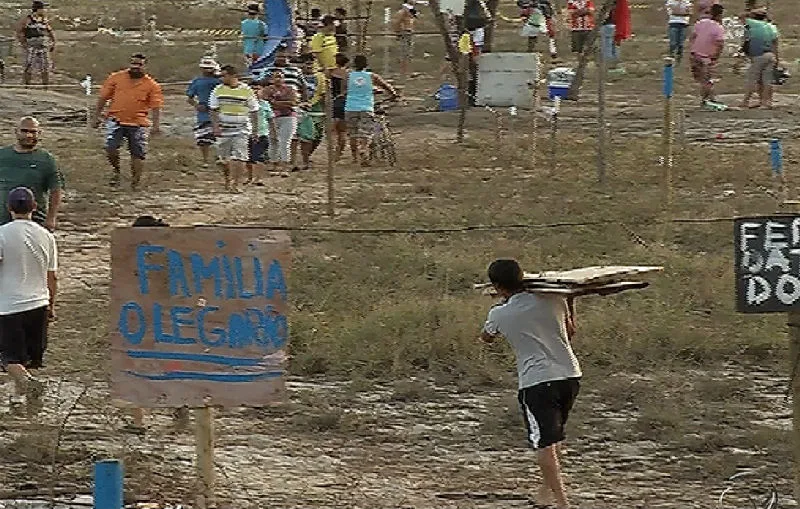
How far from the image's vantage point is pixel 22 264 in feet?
33.1

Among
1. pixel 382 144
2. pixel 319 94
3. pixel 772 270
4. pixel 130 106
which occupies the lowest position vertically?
pixel 382 144

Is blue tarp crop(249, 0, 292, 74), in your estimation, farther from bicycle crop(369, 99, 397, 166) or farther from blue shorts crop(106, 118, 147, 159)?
blue shorts crop(106, 118, 147, 159)

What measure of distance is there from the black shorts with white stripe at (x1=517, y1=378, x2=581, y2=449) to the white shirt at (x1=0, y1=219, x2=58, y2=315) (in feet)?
11.1

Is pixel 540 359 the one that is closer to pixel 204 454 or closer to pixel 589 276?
pixel 589 276

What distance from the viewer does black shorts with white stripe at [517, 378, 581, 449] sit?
26.9ft

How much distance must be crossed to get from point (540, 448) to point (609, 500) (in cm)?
62

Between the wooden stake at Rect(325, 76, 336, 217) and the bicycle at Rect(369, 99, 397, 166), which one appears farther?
the bicycle at Rect(369, 99, 397, 166)

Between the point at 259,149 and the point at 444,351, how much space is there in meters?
8.14

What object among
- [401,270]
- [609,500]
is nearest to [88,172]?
[401,270]

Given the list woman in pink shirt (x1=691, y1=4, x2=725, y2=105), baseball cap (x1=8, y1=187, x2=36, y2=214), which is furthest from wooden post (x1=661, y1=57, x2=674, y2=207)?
woman in pink shirt (x1=691, y1=4, x2=725, y2=105)

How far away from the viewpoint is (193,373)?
24.9ft

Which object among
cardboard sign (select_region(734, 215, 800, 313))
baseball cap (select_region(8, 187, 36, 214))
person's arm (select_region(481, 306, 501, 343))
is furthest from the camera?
baseball cap (select_region(8, 187, 36, 214))

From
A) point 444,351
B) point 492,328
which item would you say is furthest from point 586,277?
point 444,351

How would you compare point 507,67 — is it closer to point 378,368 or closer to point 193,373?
point 378,368
